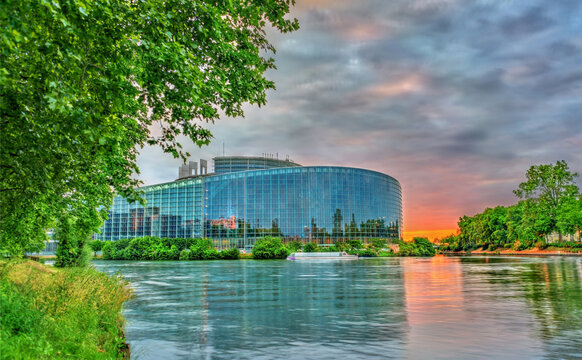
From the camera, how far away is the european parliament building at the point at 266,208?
135 metres

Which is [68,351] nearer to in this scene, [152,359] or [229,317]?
[152,359]

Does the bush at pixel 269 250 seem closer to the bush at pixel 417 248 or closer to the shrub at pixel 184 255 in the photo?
the shrub at pixel 184 255

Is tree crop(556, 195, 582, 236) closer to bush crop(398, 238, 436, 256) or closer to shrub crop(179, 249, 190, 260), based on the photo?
bush crop(398, 238, 436, 256)

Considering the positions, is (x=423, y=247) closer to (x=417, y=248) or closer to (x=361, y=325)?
(x=417, y=248)

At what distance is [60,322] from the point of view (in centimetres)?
1050

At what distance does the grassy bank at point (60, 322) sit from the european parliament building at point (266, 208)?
120 metres

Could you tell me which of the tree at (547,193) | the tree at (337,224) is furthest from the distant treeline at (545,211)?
the tree at (337,224)

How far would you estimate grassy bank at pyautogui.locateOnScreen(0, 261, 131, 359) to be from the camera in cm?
781

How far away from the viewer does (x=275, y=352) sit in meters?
12.3

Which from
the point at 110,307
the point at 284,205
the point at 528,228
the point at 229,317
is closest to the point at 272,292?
the point at 229,317

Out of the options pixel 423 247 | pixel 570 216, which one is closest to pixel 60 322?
pixel 570 216

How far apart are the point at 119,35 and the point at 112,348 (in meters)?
8.45

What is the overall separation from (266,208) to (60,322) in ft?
415

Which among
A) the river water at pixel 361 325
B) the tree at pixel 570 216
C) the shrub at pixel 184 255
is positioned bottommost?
the shrub at pixel 184 255
